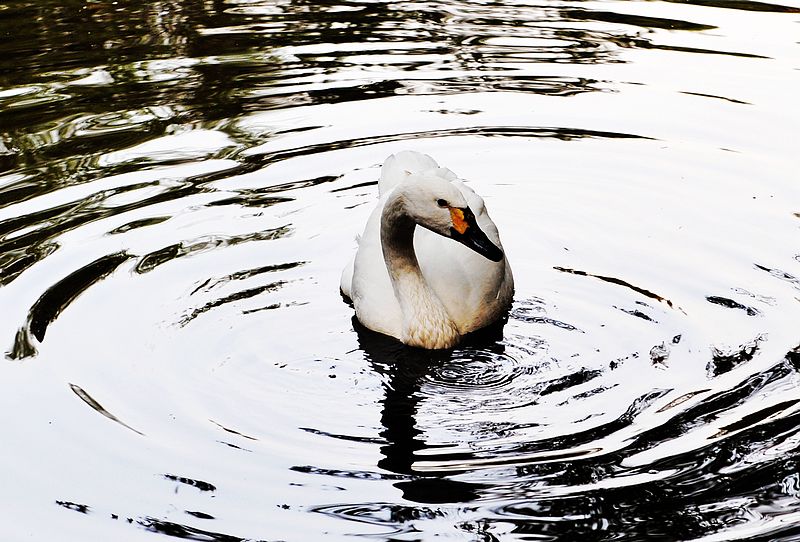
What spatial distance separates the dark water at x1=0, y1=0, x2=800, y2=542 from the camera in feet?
18.7

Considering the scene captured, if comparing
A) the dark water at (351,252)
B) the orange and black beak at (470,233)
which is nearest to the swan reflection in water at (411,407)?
the dark water at (351,252)

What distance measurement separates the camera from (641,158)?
9.99 meters

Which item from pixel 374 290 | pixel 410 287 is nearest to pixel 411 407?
pixel 410 287

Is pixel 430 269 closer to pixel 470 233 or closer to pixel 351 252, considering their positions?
pixel 470 233

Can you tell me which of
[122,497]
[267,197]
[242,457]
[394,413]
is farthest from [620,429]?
[267,197]

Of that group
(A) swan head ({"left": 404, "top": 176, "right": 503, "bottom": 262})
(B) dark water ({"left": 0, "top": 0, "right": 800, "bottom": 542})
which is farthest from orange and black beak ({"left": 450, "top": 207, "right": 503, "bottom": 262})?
(B) dark water ({"left": 0, "top": 0, "right": 800, "bottom": 542})

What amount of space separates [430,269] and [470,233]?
642 mm

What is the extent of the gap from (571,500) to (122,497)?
2085 mm

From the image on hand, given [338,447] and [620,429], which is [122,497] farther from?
[620,429]

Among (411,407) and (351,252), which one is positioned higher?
(411,407)

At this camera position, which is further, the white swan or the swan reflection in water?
the white swan

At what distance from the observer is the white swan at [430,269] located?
7.18 metres

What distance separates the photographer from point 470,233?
7.14 metres

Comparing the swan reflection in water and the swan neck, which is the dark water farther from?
the swan neck
